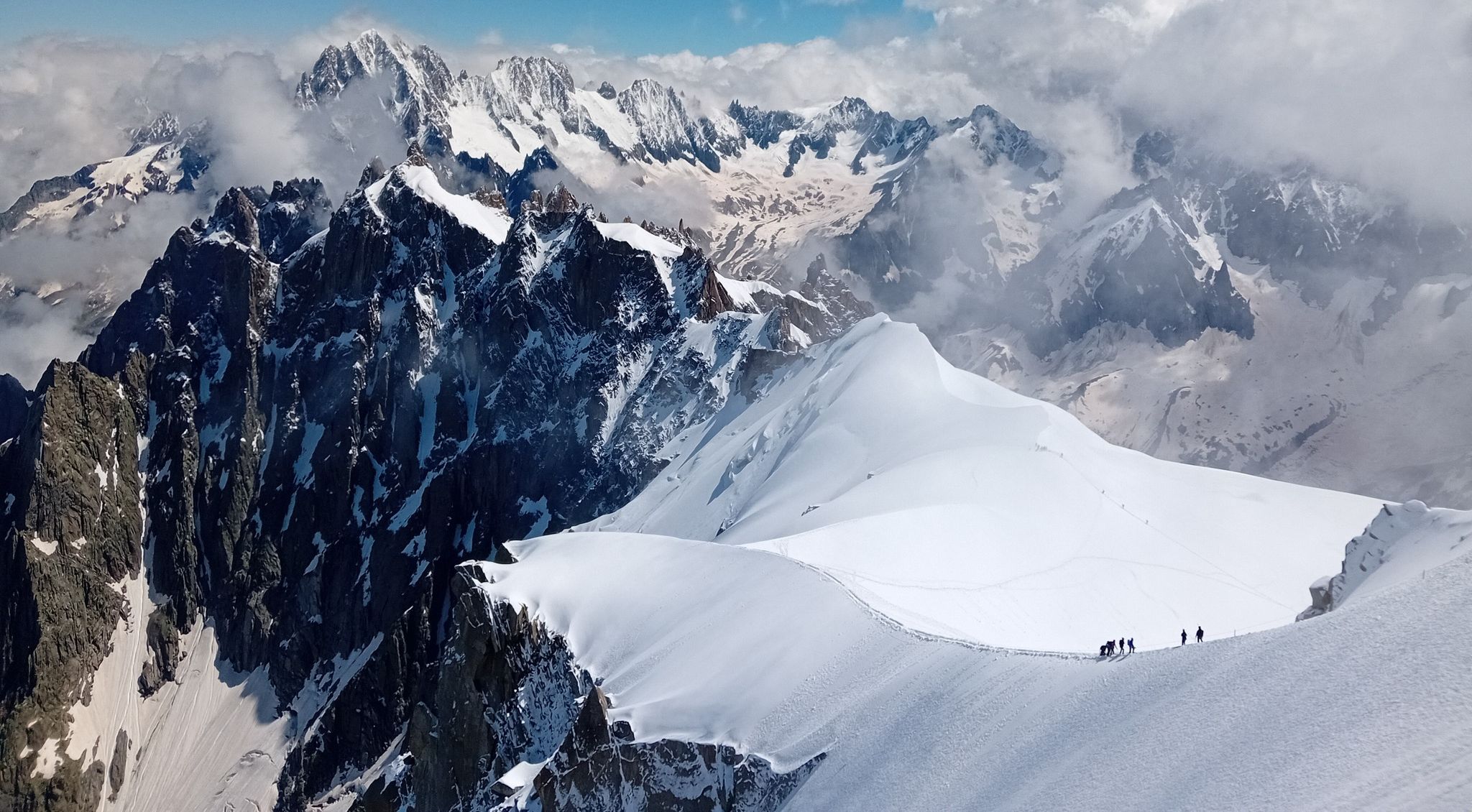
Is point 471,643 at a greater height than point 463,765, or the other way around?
point 471,643

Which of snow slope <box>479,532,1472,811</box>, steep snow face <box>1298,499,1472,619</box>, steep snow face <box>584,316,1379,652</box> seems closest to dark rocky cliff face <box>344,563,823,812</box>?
snow slope <box>479,532,1472,811</box>

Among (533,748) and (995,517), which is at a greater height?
(995,517)

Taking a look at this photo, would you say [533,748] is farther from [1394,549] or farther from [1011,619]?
[1394,549]

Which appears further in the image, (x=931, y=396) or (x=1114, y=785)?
(x=931, y=396)

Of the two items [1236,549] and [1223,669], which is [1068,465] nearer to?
[1236,549]

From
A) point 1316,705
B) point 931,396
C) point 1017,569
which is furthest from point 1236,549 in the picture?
point 1316,705

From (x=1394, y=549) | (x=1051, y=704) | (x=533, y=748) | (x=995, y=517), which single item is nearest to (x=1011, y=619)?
(x=995, y=517)
